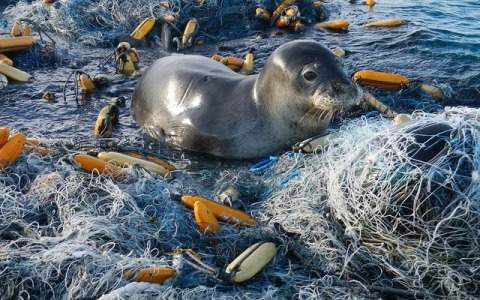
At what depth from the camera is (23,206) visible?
4.82 meters

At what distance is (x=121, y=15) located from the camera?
12.2 meters

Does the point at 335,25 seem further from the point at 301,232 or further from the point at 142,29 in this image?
the point at 301,232

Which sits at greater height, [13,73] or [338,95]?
[338,95]

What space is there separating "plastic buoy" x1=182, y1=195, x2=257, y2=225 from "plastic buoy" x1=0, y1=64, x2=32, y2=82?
5.49 meters

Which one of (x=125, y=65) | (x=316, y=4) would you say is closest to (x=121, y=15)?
(x=125, y=65)

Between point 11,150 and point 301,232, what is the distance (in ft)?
8.99

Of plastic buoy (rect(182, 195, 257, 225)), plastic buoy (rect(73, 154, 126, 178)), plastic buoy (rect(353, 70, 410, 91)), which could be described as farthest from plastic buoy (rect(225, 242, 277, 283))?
plastic buoy (rect(353, 70, 410, 91))

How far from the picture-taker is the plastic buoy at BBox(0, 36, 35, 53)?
10.3 m

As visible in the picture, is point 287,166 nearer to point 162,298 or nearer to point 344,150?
point 344,150

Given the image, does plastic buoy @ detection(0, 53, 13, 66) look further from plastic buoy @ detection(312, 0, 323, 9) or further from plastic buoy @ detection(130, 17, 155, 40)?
plastic buoy @ detection(312, 0, 323, 9)

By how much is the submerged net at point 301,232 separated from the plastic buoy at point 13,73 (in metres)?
4.85

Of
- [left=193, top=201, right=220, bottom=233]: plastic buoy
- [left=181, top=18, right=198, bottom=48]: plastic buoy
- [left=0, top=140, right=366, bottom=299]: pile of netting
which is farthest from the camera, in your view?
[left=181, top=18, right=198, bottom=48]: plastic buoy

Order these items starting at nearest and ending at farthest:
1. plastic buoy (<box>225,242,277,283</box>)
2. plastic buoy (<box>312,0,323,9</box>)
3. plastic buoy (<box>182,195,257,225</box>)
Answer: plastic buoy (<box>225,242,277,283</box>), plastic buoy (<box>182,195,257,225</box>), plastic buoy (<box>312,0,323,9</box>)

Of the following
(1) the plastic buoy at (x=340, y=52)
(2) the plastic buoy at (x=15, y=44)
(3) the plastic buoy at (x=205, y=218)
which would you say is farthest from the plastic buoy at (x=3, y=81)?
(3) the plastic buoy at (x=205, y=218)
